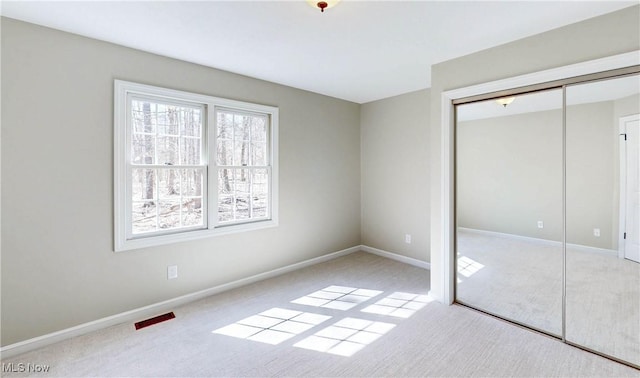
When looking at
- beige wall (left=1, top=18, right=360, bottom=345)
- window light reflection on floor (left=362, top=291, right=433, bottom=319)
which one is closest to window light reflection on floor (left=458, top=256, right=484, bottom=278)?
window light reflection on floor (left=362, top=291, right=433, bottom=319)

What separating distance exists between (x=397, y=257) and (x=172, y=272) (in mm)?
3106

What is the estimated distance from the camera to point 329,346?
2.37m

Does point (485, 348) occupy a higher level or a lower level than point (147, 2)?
lower

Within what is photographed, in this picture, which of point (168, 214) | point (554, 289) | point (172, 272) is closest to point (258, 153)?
point (168, 214)

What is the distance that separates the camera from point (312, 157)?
436 cm

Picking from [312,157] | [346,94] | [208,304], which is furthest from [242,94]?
[208,304]

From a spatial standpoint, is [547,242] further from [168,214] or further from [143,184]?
[143,184]

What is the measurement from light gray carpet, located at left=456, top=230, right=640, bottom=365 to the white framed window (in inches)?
96.4

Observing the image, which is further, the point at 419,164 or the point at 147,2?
the point at 419,164

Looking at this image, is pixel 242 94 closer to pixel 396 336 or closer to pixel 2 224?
pixel 2 224

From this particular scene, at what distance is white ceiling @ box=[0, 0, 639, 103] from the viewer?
208cm

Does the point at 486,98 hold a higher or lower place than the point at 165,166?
higher

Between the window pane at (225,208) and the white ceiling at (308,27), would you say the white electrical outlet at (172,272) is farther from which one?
the white ceiling at (308,27)

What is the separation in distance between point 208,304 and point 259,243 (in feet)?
3.04
